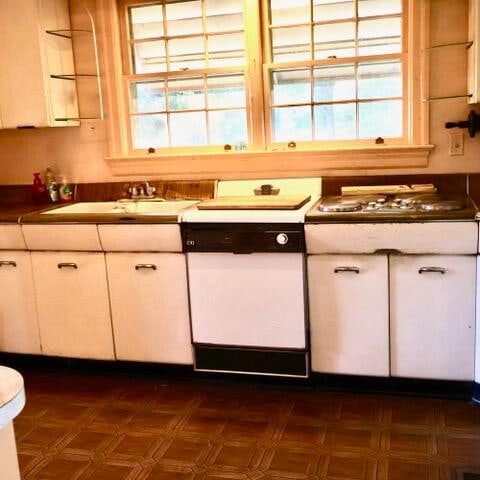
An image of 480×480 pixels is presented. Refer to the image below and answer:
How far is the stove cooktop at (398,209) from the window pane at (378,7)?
0.93 m

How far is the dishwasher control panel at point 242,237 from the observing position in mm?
2699

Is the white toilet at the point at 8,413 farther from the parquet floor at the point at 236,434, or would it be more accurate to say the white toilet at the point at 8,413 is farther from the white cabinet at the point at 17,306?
the white cabinet at the point at 17,306

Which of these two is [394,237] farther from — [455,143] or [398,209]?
[455,143]

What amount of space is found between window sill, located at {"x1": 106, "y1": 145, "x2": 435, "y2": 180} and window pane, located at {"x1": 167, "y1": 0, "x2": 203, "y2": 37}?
Answer: 0.67 m

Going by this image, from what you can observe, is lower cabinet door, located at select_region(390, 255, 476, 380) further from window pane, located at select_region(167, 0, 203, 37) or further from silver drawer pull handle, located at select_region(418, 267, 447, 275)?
window pane, located at select_region(167, 0, 203, 37)

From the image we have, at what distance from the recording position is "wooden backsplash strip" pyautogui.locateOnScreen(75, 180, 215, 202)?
3.36m

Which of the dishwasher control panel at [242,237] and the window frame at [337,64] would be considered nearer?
the dishwasher control panel at [242,237]

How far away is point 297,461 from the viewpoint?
2.31 m

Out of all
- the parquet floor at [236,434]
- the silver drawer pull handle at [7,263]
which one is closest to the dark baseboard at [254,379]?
the parquet floor at [236,434]

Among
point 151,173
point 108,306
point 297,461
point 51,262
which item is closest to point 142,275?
point 108,306

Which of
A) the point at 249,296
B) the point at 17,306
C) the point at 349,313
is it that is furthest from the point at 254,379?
the point at 17,306

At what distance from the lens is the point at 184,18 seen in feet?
11.0

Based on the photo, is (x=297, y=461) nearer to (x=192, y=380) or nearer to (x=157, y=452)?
(x=157, y=452)

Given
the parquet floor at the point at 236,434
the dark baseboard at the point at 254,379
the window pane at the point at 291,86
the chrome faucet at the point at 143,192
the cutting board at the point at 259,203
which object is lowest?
the parquet floor at the point at 236,434
